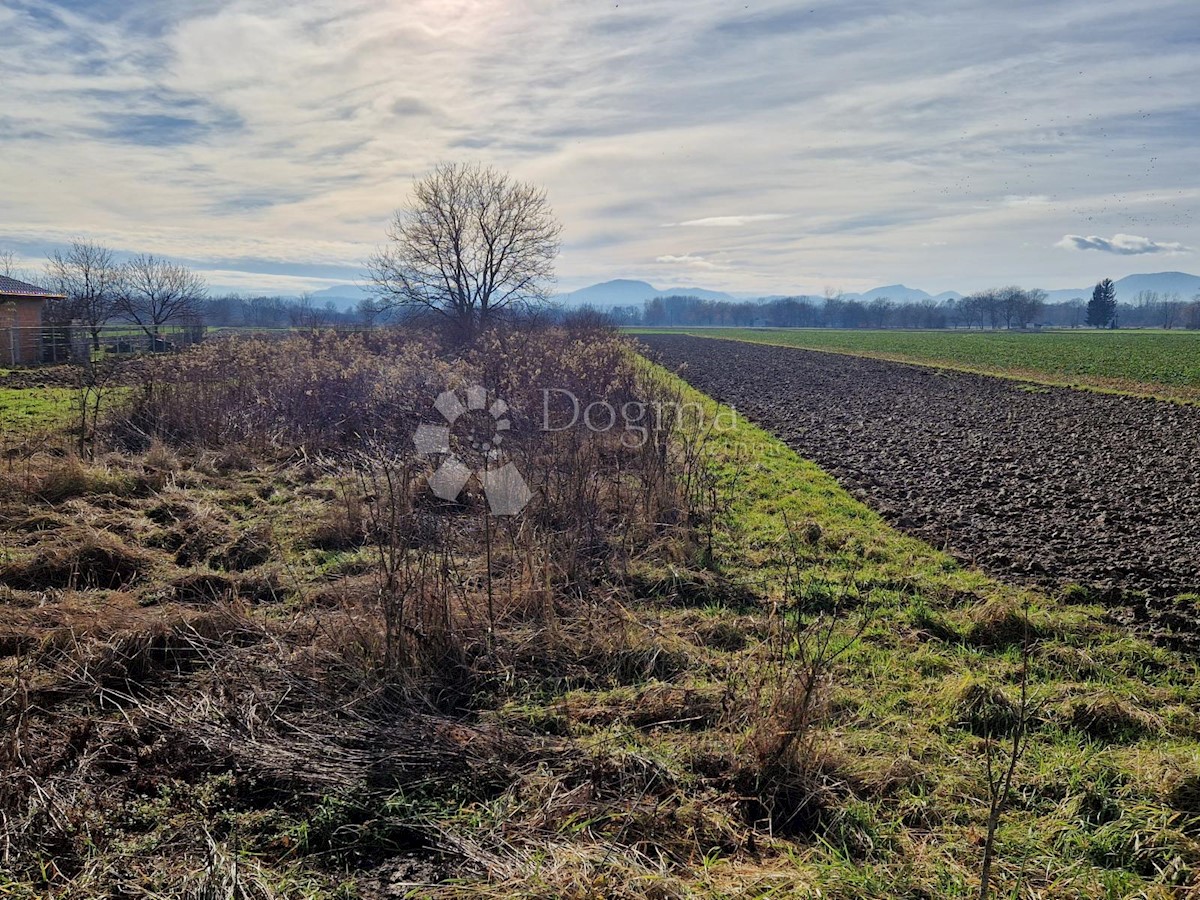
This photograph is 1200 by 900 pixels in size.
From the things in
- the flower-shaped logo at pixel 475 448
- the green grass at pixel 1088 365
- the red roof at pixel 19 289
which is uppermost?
the red roof at pixel 19 289

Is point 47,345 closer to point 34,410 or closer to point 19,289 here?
point 19,289

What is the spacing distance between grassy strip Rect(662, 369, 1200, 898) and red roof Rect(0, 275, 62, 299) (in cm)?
3536

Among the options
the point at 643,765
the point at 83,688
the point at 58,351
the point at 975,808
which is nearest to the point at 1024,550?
the point at 975,808

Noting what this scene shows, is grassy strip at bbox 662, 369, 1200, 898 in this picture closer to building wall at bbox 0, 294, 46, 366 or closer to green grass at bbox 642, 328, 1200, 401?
green grass at bbox 642, 328, 1200, 401

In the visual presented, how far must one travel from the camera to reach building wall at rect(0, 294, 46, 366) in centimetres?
2859

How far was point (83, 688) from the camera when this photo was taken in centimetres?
408

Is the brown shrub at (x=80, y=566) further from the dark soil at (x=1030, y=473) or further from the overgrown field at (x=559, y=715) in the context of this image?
the dark soil at (x=1030, y=473)

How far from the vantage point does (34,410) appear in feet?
50.6

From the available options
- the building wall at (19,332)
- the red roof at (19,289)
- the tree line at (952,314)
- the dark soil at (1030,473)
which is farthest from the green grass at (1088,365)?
the tree line at (952,314)

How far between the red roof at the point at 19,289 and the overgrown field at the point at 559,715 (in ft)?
97.2

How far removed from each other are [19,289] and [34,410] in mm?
21613

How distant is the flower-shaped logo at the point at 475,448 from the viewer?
7.07m

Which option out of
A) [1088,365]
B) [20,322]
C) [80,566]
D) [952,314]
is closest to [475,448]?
[80,566]

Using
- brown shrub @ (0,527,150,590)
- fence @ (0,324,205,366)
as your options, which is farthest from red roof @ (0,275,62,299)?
brown shrub @ (0,527,150,590)
